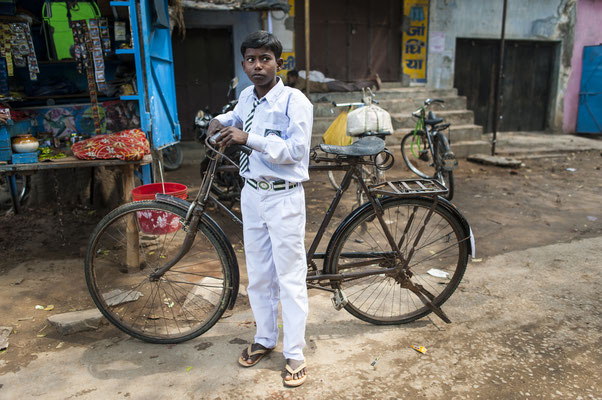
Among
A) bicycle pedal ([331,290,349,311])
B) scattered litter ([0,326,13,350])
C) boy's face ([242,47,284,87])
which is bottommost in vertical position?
scattered litter ([0,326,13,350])

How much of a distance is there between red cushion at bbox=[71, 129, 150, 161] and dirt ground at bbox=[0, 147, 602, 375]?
1065 millimetres

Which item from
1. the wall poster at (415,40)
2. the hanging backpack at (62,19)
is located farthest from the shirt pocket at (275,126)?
the wall poster at (415,40)

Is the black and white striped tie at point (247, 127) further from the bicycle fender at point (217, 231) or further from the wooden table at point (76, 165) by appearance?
the wooden table at point (76, 165)

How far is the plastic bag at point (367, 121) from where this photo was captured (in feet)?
17.4

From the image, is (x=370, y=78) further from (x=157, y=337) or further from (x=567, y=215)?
(x=157, y=337)

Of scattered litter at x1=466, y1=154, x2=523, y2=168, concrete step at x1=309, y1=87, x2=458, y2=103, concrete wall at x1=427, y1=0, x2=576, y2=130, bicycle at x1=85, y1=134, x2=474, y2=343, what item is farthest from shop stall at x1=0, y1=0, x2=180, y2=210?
concrete wall at x1=427, y1=0, x2=576, y2=130

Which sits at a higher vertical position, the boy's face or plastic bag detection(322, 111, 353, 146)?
the boy's face

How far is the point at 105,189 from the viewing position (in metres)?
5.72

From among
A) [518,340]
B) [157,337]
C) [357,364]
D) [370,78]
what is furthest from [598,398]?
[370,78]

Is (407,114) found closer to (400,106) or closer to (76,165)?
(400,106)

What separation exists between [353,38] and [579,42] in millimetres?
6995

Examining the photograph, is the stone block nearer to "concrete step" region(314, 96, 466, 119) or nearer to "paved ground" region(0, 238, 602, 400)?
"paved ground" region(0, 238, 602, 400)

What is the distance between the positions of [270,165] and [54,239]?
11.5ft

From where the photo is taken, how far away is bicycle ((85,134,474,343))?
268cm
